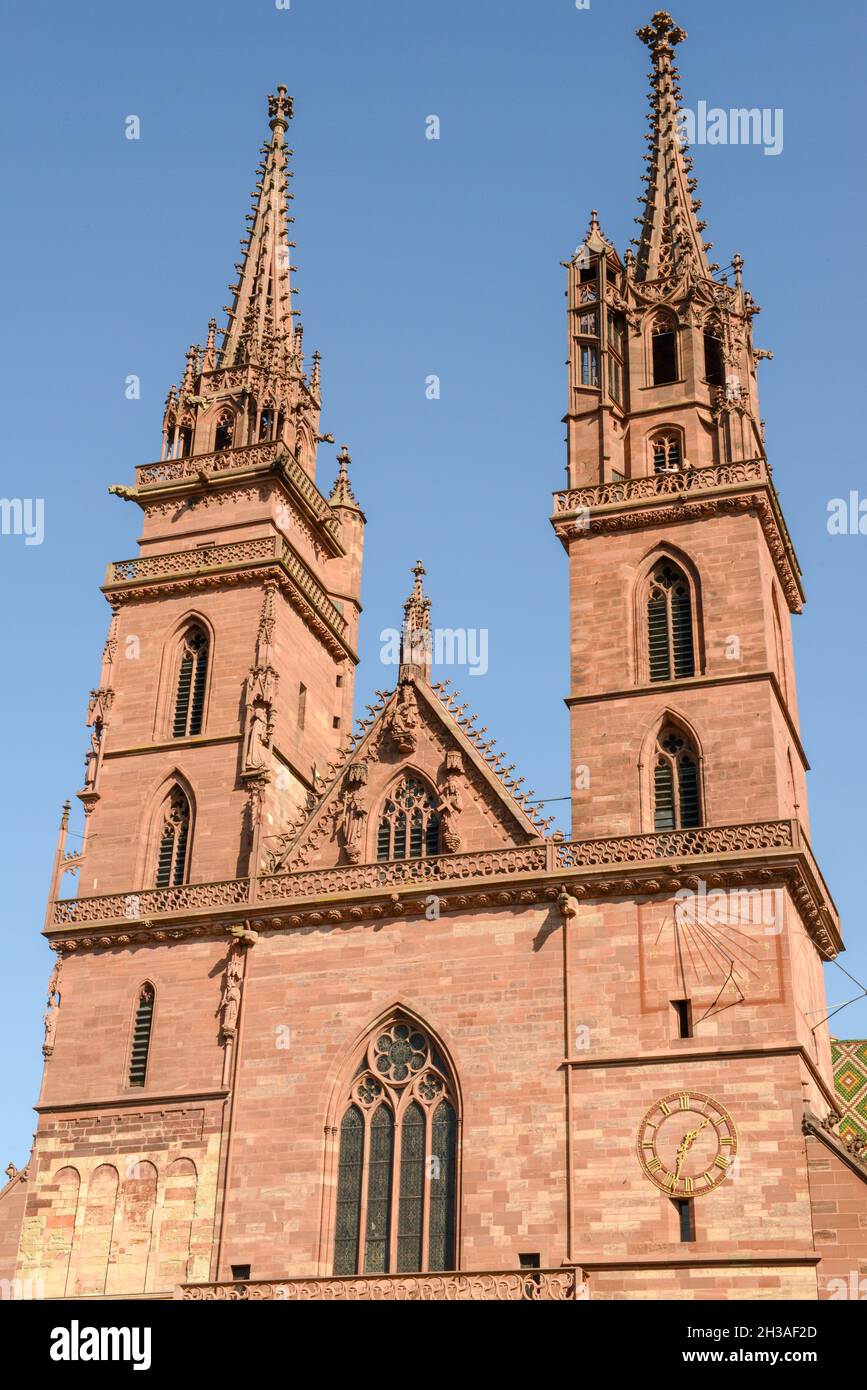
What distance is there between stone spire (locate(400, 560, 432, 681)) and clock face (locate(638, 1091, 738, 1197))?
9641 mm

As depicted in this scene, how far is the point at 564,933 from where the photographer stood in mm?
28578

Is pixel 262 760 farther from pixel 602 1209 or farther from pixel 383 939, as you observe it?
pixel 602 1209

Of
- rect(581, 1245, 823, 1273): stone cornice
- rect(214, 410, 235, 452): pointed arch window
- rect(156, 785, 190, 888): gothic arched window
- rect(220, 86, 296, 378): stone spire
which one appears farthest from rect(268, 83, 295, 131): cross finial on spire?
rect(581, 1245, 823, 1273): stone cornice

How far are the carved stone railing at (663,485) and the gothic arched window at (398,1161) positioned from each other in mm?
10483

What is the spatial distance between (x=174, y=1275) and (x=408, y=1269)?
390 centimetres

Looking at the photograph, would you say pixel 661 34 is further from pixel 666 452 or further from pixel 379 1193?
pixel 379 1193

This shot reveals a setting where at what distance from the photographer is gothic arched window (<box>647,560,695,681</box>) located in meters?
31.1

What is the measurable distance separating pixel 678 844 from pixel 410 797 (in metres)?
5.29

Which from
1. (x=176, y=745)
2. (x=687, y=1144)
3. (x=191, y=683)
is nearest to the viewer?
(x=687, y=1144)

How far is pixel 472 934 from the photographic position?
2927 centimetres

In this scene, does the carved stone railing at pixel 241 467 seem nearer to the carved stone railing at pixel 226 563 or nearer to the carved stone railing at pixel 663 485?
the carved stone railing at pixel 226 563

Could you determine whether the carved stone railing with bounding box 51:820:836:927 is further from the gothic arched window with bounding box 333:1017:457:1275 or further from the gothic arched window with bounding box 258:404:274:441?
the gothic arched window with bounding box 258:404:274:441

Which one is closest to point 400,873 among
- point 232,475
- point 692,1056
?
point 692,1056

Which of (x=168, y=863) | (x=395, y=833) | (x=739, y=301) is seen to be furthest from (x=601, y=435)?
(x=168, y=863)
